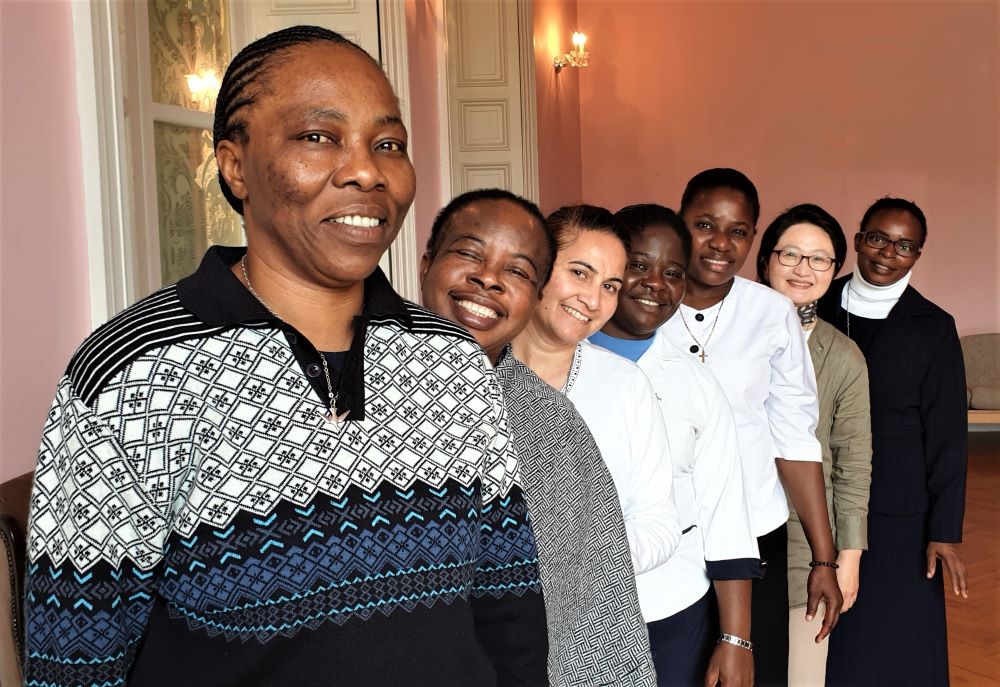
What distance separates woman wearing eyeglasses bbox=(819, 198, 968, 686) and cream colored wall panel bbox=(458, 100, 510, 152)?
2544 millimetres

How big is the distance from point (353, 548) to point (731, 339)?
186cm

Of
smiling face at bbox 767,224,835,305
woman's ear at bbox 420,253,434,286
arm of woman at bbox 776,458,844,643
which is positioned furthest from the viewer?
smiling face at bbox 767,224,835,305

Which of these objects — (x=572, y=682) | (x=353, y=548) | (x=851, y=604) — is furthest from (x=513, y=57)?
(x=353, y=548)

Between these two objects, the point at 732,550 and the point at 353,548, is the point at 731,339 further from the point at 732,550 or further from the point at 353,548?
the point at 353,548

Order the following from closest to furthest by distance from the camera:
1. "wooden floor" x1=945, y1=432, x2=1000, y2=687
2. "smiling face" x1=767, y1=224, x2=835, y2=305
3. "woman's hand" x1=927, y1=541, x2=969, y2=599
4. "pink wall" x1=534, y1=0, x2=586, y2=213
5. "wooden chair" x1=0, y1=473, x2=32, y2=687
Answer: "wooden chair" x1=0, y1=473, x2=32, y2=687 < "smiling face" x1=767, y1=224, x2=835, y2=305 < "woman's hand" x1=927, y1=541, x2=969, y2=599 < "wooden floor" x1=945, y1=432, x2=1000, y2=687 < "pink wall" x1=534, y1=0, x2=586, y2=213

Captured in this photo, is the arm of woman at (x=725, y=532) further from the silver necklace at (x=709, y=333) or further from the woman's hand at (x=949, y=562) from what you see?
the woman's hand at (x=949, y=562)

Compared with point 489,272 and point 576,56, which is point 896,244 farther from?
point 576,56

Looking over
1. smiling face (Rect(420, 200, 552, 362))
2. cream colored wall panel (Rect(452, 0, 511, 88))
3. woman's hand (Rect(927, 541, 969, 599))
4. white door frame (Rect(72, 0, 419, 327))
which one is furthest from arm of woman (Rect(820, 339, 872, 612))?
cream colored wall panel (Rect(452, 0, 511, 88))

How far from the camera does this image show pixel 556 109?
797 centimetres

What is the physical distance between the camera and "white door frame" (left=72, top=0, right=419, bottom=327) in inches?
75.4

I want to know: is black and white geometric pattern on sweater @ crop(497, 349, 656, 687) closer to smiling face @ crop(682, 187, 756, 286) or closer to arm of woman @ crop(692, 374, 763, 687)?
arm of woman @ crop(692, 374, 763, 687)

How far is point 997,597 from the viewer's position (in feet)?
16.8

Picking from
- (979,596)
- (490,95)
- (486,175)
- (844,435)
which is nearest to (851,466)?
(844,435)

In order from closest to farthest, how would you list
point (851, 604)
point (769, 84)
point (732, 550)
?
point (732, 550) → point (851, 604) → point (769, 84)
